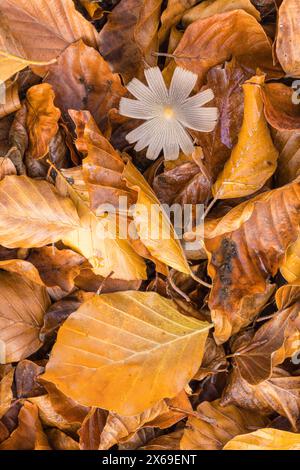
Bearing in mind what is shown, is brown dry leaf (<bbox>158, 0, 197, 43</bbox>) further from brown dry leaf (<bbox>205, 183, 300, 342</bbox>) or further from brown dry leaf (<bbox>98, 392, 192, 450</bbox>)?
brown dry leaf (<bbox>98, 392, 192, 450</bbox>)

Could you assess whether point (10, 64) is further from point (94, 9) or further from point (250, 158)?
point (250, 158)

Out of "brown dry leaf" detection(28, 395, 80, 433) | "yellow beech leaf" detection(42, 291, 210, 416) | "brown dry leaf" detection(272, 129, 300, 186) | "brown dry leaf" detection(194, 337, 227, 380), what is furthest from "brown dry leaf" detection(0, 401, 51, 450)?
"brown dry leaf" detection(272, 129, 300, 186)

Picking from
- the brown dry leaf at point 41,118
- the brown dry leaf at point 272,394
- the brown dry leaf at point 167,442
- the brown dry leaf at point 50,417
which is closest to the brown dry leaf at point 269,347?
the brown dry leaf at point 272,394

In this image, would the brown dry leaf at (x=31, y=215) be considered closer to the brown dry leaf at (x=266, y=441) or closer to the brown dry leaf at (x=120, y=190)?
the brown dry leaf at (x=120, y=190)

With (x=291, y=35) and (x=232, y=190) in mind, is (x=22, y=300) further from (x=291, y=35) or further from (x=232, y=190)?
(x=291, y=35)

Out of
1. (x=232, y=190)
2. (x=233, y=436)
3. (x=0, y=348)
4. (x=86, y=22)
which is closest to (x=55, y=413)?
(x=0, y=348)

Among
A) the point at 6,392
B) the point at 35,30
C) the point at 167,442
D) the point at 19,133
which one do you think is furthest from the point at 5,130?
the point at 167,442
